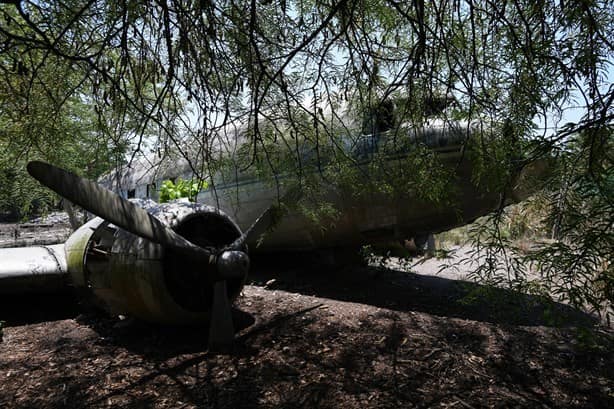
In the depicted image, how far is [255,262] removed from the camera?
29.9 ft

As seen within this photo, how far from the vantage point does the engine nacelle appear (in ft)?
15.5

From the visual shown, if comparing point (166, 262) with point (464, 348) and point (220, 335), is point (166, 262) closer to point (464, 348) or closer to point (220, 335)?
point (220, 335)

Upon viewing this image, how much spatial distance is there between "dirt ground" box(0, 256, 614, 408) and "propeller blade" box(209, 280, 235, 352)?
11 cm

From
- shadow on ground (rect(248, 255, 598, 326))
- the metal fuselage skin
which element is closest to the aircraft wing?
the metal fuselage skin

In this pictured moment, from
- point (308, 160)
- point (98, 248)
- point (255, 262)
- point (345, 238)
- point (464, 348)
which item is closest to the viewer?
point (464, 348)

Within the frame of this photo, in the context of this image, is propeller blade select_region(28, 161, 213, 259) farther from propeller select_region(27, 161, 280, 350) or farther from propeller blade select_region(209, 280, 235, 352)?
propeller blade select_region(209, 280, 235, 352)

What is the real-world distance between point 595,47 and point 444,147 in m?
2.92

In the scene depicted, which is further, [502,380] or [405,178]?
[405,178]

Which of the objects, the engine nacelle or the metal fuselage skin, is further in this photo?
the metal fuselage skin

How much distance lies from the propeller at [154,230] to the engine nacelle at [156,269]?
172 mm

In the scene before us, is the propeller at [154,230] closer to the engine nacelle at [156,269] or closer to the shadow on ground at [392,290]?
the engine nacelle at [156,269]

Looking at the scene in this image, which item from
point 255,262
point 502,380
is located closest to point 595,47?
point 502,380

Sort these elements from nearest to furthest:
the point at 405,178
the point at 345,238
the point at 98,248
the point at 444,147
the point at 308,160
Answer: the point at 405,178 < the point at 98,248 < the point at 444,147 < the point at 308,160 < the point at 345,238

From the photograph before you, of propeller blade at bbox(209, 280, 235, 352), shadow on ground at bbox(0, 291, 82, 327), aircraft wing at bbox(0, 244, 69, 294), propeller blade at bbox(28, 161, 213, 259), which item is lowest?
shadow on ground at bbox(0, 291, 82, 327)
